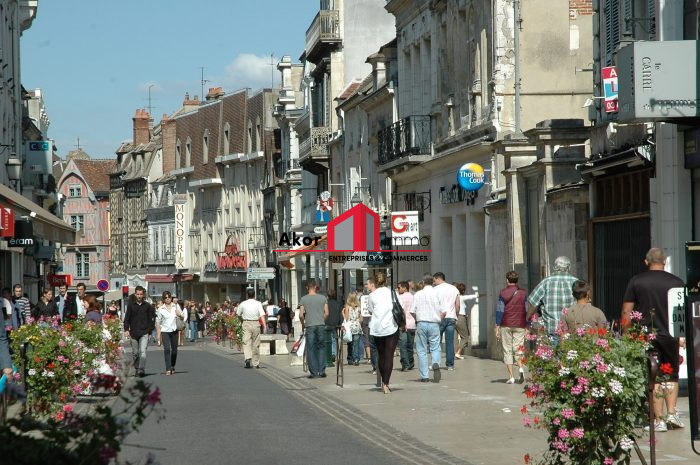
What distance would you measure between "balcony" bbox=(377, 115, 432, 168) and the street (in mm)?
15600

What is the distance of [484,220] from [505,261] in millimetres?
4749

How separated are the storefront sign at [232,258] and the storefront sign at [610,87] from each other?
67.6 meters

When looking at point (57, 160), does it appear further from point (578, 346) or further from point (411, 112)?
point (578, 346)

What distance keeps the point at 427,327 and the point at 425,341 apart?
24 cm

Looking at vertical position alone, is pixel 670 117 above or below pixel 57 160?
below

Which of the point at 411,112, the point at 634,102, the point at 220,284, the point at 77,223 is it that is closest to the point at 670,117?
the point at 634,102

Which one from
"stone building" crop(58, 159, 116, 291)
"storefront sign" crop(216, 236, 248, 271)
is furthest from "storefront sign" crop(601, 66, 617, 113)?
"stone building" crop(58, 159, 116, 291)

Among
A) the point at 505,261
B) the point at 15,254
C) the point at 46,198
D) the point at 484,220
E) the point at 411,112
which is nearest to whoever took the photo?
the point at 505,261

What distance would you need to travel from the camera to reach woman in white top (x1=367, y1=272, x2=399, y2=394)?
20281 mm

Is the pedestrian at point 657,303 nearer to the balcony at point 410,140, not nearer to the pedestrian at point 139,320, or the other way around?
the pedestrian at point 139,320

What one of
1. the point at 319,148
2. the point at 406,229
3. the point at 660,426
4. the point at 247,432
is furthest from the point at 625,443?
the point at 319,148

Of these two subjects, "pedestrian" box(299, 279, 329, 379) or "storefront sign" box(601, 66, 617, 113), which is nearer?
"storefront sign" box(601, 66, 617, 113)

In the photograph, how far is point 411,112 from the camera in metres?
40.6

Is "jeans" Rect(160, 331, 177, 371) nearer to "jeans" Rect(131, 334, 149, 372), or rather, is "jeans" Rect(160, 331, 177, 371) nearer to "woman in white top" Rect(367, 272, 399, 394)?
"jeans" Rect(131, 334, 149, 372)
